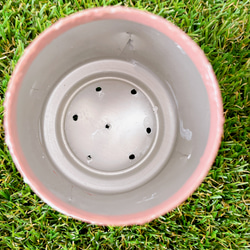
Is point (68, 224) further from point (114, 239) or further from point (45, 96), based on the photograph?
point (45, 96)

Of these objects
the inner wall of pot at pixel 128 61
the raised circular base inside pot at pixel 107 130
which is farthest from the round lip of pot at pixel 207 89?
the raised circular base inside pot at pixel 107 130

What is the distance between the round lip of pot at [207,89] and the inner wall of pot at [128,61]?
0.19 feet

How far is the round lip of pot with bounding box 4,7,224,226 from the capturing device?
2.33 ft

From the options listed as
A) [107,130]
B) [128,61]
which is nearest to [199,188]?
[107,130]

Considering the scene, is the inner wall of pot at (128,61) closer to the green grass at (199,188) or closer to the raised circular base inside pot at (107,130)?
the raised circular base inside pot at (107,130)

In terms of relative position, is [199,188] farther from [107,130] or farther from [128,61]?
[128,61]

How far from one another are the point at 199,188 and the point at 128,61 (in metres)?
0.58

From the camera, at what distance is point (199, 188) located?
44.1 inches

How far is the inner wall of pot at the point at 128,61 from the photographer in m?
0.83

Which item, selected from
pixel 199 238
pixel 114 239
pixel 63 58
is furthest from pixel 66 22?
pixel 199 238

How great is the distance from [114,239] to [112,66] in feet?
2.22

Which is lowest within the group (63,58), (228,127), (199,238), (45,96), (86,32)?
(199,238)

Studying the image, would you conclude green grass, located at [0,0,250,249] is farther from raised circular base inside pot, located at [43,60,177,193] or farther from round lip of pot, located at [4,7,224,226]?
round lip of pot, located at [4,7,224,226]

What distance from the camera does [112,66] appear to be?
1140 mm
